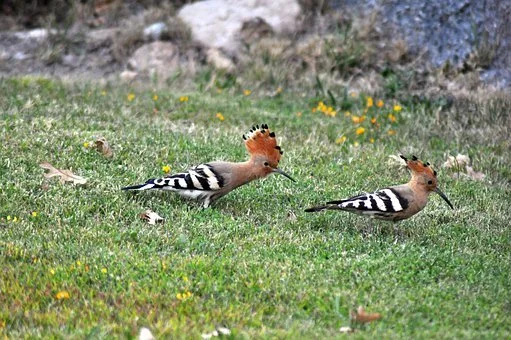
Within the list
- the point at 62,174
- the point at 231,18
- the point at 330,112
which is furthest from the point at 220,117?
the point at 231,18

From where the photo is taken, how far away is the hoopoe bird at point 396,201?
20.2 feet

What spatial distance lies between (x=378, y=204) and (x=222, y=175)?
1.27 meters

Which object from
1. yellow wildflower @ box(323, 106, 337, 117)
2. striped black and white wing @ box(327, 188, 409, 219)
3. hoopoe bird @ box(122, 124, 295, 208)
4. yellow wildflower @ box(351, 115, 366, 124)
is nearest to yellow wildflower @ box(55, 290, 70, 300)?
Answer: hoopoe bird @ box(122, 124, 295, 208)

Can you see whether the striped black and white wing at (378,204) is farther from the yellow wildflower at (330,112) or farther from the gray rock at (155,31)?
the gray rock at (155,31)

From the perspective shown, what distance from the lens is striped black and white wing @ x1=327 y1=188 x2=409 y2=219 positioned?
20.1 ft

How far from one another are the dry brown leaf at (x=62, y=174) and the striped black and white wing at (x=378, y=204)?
6.91 ft

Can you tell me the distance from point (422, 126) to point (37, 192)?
475 centimetres

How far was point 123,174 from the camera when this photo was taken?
714 cm

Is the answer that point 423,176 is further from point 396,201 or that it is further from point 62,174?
point 62,174

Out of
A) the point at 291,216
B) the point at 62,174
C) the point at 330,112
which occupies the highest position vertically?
the point at 62,174

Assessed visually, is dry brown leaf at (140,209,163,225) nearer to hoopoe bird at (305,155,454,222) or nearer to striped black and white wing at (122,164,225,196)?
striped black and white wing at (122,164,225,196)

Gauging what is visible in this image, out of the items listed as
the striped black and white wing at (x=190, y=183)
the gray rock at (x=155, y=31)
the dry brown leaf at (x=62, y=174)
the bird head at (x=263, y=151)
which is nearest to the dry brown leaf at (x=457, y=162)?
the bird head at (x=263, y=151)

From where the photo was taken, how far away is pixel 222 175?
21.5 ft

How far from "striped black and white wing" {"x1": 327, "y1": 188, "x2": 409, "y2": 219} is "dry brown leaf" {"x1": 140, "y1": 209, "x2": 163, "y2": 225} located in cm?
130
